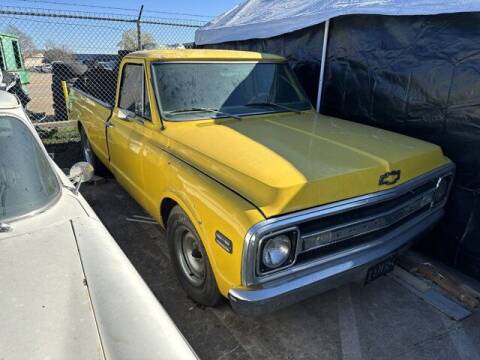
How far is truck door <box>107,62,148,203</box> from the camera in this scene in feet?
11.8

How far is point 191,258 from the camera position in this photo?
9.76 ft

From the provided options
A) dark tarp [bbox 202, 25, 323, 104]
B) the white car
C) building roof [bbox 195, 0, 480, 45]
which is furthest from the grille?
dark tarp [bbox 202, 25, 323, 104]

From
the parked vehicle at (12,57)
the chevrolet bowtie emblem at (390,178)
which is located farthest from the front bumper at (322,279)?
the parked vehicle at (12,57)

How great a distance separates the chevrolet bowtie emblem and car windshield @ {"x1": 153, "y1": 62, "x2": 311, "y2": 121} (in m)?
1.53

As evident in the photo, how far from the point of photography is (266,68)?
4004mm

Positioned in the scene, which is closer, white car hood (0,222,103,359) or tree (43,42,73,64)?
white car hood (0,222,103,359)

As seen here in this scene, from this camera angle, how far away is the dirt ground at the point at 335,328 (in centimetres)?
261

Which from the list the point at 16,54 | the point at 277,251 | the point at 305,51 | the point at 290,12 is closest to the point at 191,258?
the point at 277,251

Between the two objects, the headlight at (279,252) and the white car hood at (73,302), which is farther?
the headlight at (279,252)

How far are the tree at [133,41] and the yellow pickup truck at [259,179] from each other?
5647 mm

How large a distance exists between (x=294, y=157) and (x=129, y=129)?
6.41 feet

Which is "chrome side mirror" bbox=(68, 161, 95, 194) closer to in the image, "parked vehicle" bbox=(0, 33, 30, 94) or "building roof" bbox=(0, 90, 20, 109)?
"building roof" bbox=(0, 90, 20, 109)

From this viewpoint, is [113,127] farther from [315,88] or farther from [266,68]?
[315,88]

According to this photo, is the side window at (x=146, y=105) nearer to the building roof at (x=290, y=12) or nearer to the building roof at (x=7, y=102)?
the building roof at (x=7, y=102)
